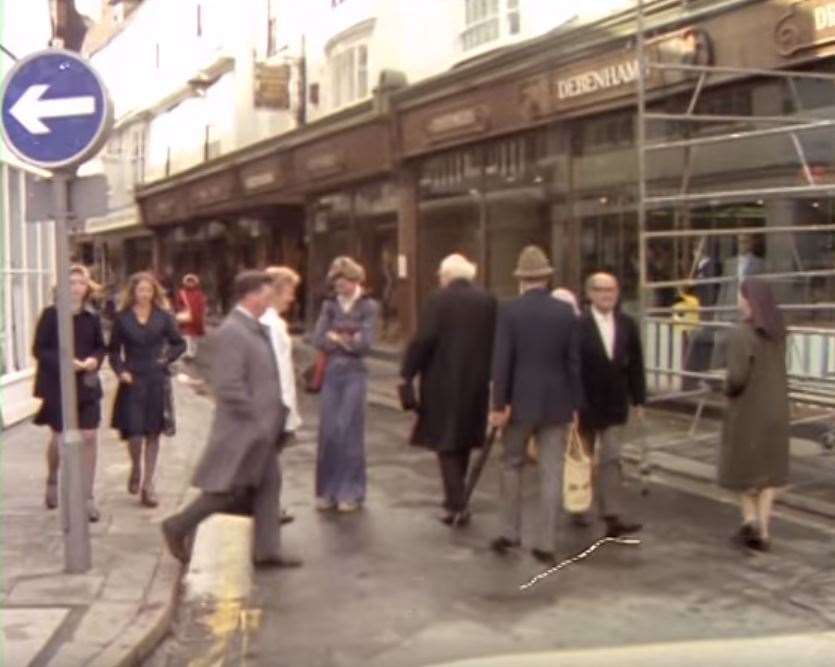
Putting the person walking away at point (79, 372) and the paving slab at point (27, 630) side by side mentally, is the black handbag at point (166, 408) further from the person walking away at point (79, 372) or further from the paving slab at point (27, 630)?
the paving slab at point (27, 630)

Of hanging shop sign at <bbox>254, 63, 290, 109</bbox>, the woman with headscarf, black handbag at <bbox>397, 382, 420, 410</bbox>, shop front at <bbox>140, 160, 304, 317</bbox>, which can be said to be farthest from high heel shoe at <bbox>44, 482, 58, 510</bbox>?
shop front at <bbox>140, 160, 304, 317</bbox>

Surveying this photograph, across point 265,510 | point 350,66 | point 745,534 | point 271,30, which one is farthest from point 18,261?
point 271,30

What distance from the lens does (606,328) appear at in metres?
9.03

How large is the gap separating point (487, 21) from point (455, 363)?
13.3m

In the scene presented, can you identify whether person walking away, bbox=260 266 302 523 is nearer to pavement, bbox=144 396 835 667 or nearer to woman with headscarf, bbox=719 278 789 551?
pavement, bbox=144 396 835 667

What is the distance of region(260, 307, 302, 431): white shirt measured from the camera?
8.23 meters

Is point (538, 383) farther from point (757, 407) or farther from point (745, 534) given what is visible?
point (745, 534)

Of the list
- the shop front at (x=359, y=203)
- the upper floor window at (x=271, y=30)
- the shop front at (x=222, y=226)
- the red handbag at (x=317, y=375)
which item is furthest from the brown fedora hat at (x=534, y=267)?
the upper floor window at (x=271, y=30)

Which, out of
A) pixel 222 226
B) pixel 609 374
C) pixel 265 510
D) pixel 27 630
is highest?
pixel 222 226

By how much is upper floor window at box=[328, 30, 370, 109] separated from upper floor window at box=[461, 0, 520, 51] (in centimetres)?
337

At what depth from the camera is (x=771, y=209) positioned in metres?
13.0

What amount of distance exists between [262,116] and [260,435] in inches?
965

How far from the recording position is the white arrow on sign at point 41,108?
7.21m

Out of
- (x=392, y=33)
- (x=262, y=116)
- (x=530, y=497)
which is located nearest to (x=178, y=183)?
(x=262, y=116)
